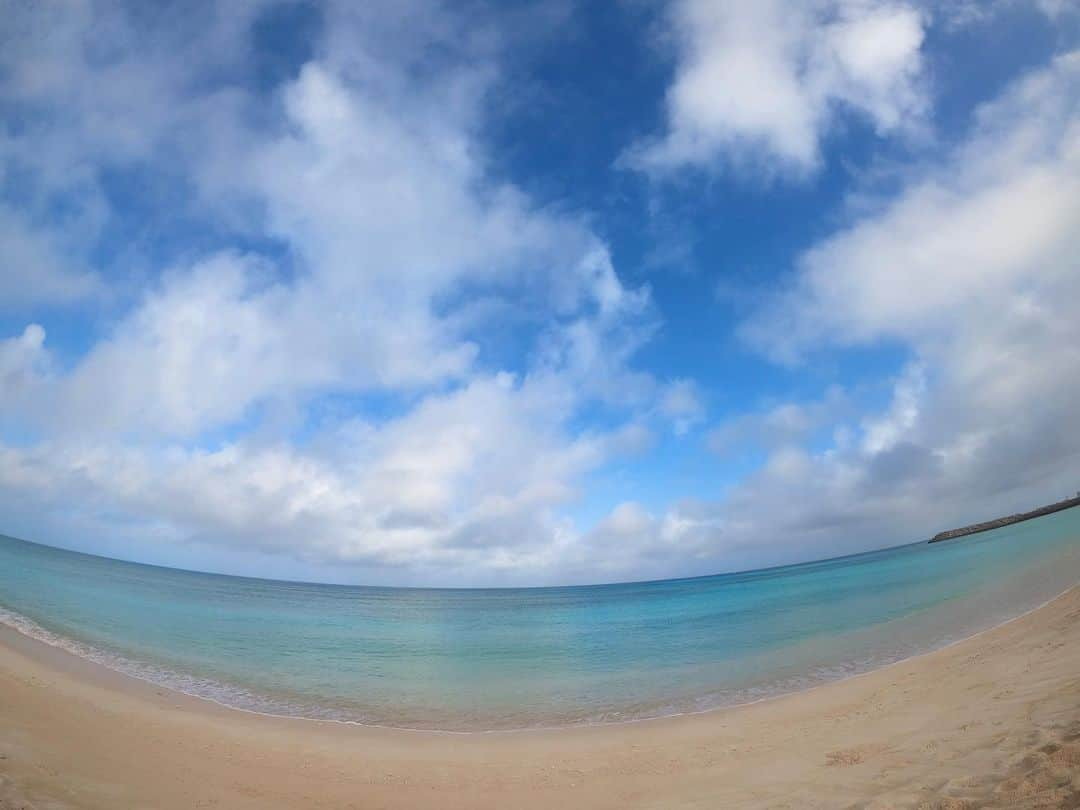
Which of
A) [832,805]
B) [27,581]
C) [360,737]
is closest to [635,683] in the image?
[360,737]

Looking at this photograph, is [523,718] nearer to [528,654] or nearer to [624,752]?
[624,752]

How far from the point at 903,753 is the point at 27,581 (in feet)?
252

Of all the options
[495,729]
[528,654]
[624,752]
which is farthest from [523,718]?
[528,654]

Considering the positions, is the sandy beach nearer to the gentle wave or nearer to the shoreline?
the shoreline

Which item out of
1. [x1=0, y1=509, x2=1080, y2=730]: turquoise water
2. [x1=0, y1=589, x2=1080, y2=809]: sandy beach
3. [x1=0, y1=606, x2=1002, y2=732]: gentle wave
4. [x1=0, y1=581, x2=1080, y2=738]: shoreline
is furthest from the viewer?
[x1=0, y1=509, x2=1080, y2=730]: turquoise water

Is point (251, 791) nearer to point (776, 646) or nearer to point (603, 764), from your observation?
point (603, 764)

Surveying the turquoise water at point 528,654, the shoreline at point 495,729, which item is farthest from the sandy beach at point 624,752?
the turquoise water at point 528,654

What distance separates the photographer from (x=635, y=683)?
22000 mm

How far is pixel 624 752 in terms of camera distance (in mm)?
13406

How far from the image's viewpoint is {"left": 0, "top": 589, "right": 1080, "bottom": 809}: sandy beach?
8.17 meters

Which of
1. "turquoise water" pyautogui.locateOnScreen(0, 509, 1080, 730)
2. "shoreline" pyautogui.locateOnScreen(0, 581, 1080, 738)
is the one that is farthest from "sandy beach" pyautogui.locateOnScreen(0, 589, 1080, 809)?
"turquoise water" pyautogui.locateOnScreen(0, 509, 1080, 730)

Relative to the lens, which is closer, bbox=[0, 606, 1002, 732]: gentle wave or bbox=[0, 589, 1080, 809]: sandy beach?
bbox=[0, 589, 1080, 809]: sandy beach

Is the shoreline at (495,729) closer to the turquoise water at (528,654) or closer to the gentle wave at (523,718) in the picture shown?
the gentle wave at (523,718)

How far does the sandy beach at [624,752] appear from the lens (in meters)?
8.17
